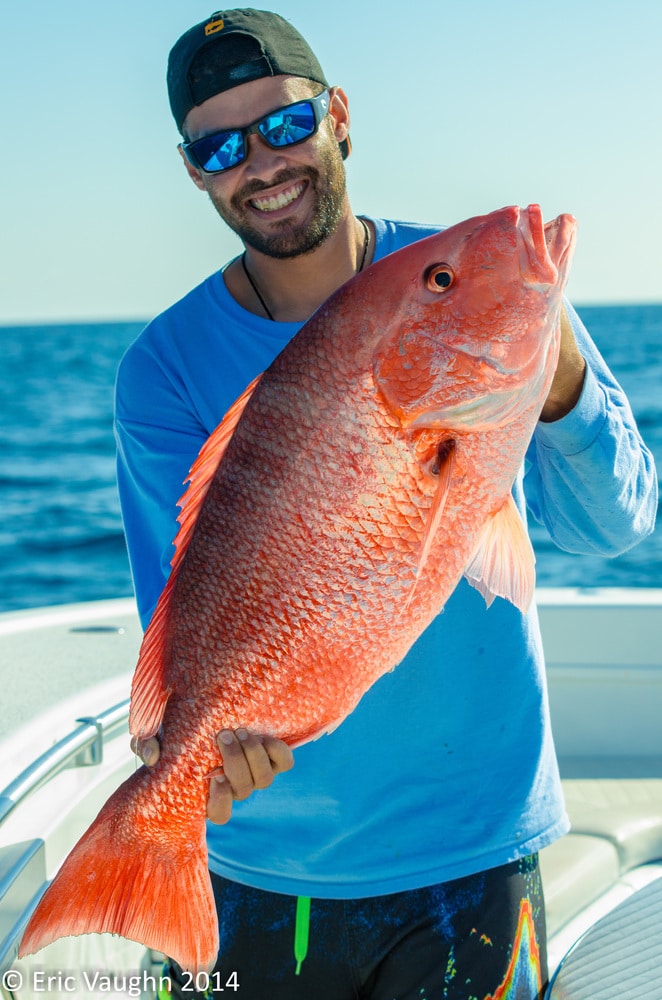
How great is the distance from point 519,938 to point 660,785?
196 centimetres

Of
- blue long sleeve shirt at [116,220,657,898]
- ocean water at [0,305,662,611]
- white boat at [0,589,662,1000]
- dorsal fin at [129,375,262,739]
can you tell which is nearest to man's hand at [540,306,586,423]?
blue long sleeve shirt at [116,220,657,898]

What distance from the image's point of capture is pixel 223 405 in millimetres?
2068

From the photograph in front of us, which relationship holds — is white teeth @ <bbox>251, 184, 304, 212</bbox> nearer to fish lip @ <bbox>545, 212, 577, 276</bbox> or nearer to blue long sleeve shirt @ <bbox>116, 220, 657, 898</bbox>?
blue long sleeve shirt @ <bbox>116, 220, 657, 898</bbox>

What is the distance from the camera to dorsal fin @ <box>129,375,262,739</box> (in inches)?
65.5

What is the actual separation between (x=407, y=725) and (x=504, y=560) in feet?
1.77

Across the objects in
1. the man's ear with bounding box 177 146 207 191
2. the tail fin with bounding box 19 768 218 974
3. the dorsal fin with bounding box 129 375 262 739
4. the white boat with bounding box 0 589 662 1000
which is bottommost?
the white boat with bounding box 0 589 662 1000

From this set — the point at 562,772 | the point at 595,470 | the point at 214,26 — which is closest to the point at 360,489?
the point at 595,470

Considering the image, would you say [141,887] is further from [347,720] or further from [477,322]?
[477,322]

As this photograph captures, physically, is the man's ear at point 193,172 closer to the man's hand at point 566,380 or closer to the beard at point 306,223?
the beard at point 306,223

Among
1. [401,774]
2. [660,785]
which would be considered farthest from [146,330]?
[660,785]

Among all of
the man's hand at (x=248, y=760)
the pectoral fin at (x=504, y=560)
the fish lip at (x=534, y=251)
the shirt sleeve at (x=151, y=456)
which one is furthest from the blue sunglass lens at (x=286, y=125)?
the man's hand at (x=248, y=760)

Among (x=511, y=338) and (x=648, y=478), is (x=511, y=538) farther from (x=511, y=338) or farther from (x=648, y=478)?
(x=648, y=478)

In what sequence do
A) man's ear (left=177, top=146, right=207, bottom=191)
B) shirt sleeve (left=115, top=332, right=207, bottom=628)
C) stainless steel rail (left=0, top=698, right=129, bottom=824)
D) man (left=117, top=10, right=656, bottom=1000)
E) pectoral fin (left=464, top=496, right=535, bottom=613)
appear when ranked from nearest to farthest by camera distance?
pectoral fin (left=464, top=496, right=535, bottom=613) → man (left=117, top=10, right=656, bottom=1000) → shirt sleeve (left=115, top=332, right=207, bottom=628) → man's ear (left=177, top=146, right=207, bottom=191) → stainless steel rail (left=0, top=698, right=129, bottom=824)

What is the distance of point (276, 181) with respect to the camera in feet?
6.68
